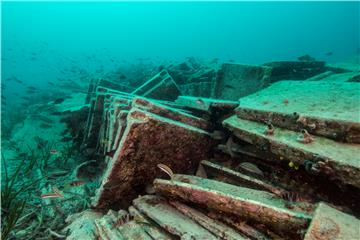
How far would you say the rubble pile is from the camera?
8.60 ft

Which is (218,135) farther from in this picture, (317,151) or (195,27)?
(195,27)

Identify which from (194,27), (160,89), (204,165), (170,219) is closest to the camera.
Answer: (170,219)

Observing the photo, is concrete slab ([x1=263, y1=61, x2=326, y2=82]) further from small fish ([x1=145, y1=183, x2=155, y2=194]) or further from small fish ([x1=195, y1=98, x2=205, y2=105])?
small fish ([x1=145, y1=183, x2=155, y2=194])

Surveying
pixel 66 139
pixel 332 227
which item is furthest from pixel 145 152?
pixel 66 139

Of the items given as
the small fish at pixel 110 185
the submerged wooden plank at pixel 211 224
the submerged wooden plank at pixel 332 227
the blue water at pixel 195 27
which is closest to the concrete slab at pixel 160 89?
the small fish at pixel 110 185

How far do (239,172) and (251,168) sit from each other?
0.61 ft

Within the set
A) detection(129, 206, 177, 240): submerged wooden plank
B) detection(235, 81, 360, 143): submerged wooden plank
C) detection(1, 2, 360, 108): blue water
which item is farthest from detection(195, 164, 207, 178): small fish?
detection(1, 2, 360, 108): blue water

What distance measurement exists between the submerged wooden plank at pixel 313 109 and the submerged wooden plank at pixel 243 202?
1041 mm

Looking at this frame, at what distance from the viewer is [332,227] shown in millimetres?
2057

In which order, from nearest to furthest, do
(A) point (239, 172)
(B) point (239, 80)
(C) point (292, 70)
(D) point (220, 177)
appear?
1. (A) point (239, 172)
2. (D) point (220, 177)
3. (B) point (239, 80)
4. (C) point (292, 70)

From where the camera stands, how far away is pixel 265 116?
3.96 meters

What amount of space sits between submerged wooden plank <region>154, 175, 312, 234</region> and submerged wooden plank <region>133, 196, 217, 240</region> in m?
0.20

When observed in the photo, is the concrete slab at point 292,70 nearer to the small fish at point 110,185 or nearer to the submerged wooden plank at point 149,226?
the small fish at point 110,185

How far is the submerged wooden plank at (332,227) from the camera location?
198cm
